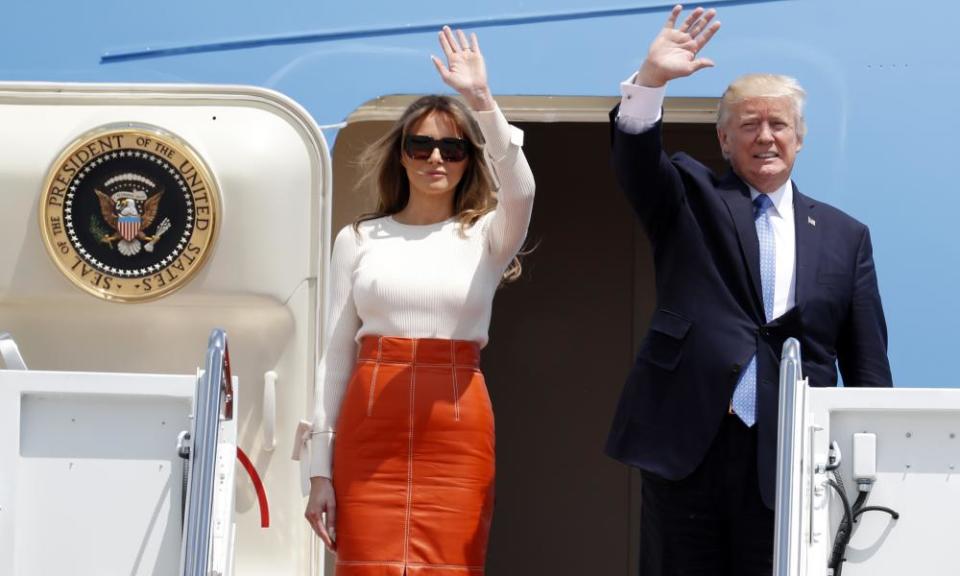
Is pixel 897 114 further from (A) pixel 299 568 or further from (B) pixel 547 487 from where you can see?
(B) pixel 547 487

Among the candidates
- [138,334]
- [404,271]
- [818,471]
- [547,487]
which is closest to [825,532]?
[818,471]

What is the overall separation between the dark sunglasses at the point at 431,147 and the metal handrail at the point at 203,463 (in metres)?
0.63

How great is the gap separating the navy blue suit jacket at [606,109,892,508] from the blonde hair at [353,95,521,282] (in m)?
0.32

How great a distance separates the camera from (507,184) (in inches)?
115

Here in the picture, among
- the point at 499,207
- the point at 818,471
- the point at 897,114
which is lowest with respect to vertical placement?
the point at 818,471

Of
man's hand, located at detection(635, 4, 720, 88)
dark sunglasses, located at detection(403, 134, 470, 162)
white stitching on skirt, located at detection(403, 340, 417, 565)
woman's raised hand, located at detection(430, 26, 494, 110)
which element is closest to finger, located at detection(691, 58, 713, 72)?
man's hand, located at detection(635, 4, 720, 88)

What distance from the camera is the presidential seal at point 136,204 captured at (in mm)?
3498

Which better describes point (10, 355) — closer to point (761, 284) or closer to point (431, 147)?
point (431, 147)

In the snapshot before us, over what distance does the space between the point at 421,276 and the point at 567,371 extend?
2.57 meters

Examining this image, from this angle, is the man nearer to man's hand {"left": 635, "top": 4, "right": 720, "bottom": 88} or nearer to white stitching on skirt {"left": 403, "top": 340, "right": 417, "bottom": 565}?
man's hand {"left": 635, "top": 4, "right": 720, "bottom": 88}

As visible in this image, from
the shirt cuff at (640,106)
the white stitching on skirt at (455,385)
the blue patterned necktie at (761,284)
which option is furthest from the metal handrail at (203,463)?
the blue patterned necktie at (761,284)

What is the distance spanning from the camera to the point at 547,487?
18.0 feet

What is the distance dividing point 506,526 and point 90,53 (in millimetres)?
2581

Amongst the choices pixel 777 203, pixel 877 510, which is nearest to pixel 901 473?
pixel 877 510
